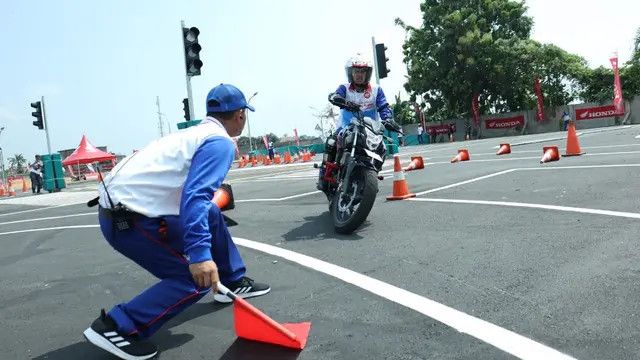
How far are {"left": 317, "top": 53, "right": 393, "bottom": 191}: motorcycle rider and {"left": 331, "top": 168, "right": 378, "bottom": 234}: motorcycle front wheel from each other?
2.66ft

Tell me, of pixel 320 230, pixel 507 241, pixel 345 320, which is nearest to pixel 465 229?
pixel 507 241

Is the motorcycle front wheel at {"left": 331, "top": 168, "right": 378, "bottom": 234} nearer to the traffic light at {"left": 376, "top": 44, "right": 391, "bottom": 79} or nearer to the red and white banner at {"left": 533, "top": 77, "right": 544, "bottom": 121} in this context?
the traffic light at {"left": 376, "top": 44, "right": 391, "bottom": 79}

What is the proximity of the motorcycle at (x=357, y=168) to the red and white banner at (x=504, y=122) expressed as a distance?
4181 cm

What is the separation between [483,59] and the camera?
1774 inches

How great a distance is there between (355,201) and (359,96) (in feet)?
5.71

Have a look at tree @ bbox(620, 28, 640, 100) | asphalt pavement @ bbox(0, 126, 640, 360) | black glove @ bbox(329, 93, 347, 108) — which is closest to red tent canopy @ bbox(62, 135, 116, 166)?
asphalt pavement @ bbox(0, 126, 640, 360)

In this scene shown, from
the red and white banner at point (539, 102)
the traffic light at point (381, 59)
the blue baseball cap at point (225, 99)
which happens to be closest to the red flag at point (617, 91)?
the red and white banner at point (539, 102)

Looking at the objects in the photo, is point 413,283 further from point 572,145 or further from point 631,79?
point 631,79

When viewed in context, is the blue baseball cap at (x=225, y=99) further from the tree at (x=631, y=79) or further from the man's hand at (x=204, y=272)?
the tree at (x=631, y=79)

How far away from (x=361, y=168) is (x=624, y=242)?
2503 mm

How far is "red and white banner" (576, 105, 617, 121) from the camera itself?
39344mm

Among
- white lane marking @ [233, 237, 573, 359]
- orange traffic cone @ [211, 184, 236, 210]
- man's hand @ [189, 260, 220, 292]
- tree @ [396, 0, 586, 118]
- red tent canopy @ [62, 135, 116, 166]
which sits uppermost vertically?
tree @ [396, 0, 586, 118]

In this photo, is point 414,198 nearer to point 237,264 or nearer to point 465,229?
point 465,229

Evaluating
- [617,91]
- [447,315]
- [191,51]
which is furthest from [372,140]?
[617,91]
